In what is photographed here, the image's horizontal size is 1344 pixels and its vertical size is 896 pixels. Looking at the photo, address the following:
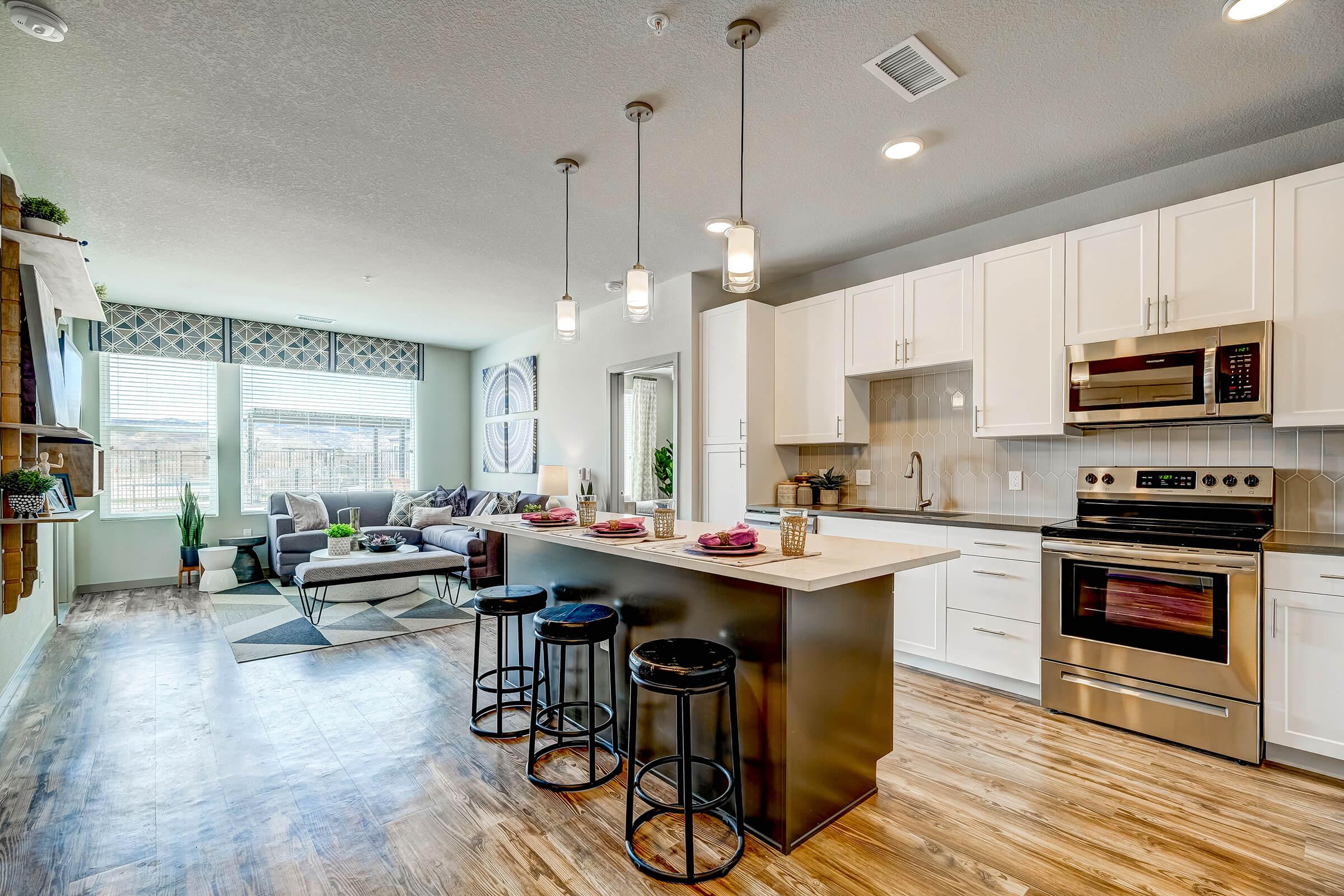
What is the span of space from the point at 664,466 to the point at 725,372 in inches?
75.0

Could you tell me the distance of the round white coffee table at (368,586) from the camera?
496 centimetres

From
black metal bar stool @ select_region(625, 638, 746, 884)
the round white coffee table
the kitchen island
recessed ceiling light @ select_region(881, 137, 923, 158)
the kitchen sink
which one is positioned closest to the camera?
black metal bar stool @ select_region(625, 638, 746, 884)

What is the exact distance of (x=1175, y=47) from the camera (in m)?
2.18

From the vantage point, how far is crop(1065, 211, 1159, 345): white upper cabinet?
2934mm

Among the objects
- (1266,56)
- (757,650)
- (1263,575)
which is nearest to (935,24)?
(1266,56)

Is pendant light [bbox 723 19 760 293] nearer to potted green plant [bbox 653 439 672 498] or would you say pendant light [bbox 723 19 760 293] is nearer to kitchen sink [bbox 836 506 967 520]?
kitchen sink [bbox 836 506 967 520]

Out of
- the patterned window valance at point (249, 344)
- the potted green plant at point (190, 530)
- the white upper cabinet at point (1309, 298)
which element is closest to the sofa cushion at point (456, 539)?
the potted green plant at point (190, 530)

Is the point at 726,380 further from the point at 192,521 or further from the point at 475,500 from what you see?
the point at 192,521

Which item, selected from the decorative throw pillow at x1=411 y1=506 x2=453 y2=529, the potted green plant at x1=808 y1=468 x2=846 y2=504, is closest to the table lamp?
the decorative throw pillow at x1=411 y1=506 x2=453 y2=529

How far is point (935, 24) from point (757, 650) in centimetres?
213

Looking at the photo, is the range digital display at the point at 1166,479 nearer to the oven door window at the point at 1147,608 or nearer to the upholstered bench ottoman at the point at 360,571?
the oven door window at the point at 1147,608

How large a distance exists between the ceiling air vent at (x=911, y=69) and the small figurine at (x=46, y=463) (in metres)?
3.48

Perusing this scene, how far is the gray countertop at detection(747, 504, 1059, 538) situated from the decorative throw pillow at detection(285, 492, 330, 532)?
15.3ft

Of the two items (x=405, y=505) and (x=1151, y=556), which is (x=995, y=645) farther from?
(x=405, y=505)
